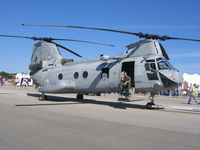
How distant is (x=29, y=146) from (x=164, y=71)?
8.91m

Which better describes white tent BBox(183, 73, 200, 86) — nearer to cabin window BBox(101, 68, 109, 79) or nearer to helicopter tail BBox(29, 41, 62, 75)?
helicopter tail BBox(29, 41, 62, 75)

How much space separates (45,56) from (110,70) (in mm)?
7536

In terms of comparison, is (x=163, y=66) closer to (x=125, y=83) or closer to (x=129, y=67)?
(x=125, y=83)

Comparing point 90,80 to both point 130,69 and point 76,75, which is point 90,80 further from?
point 130,69

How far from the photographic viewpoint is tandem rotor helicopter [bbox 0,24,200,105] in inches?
469

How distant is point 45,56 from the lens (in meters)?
18.8

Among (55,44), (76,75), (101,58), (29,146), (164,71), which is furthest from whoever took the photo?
(55,44)

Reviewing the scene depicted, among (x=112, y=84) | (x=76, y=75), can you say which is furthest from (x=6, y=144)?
(x=76, y=75)

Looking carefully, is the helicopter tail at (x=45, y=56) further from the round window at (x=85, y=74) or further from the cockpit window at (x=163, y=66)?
the cockpit window at (x=163, y=66)

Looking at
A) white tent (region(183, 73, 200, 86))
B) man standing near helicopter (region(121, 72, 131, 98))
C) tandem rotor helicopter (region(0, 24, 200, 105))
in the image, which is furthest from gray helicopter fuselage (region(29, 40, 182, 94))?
white tent (region(183, 73, 200, 86))

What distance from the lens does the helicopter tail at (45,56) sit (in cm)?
1839

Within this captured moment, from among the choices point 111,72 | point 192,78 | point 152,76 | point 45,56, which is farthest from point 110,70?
point 192,78

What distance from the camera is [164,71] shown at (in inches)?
462

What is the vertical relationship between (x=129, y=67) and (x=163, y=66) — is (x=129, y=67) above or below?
above
